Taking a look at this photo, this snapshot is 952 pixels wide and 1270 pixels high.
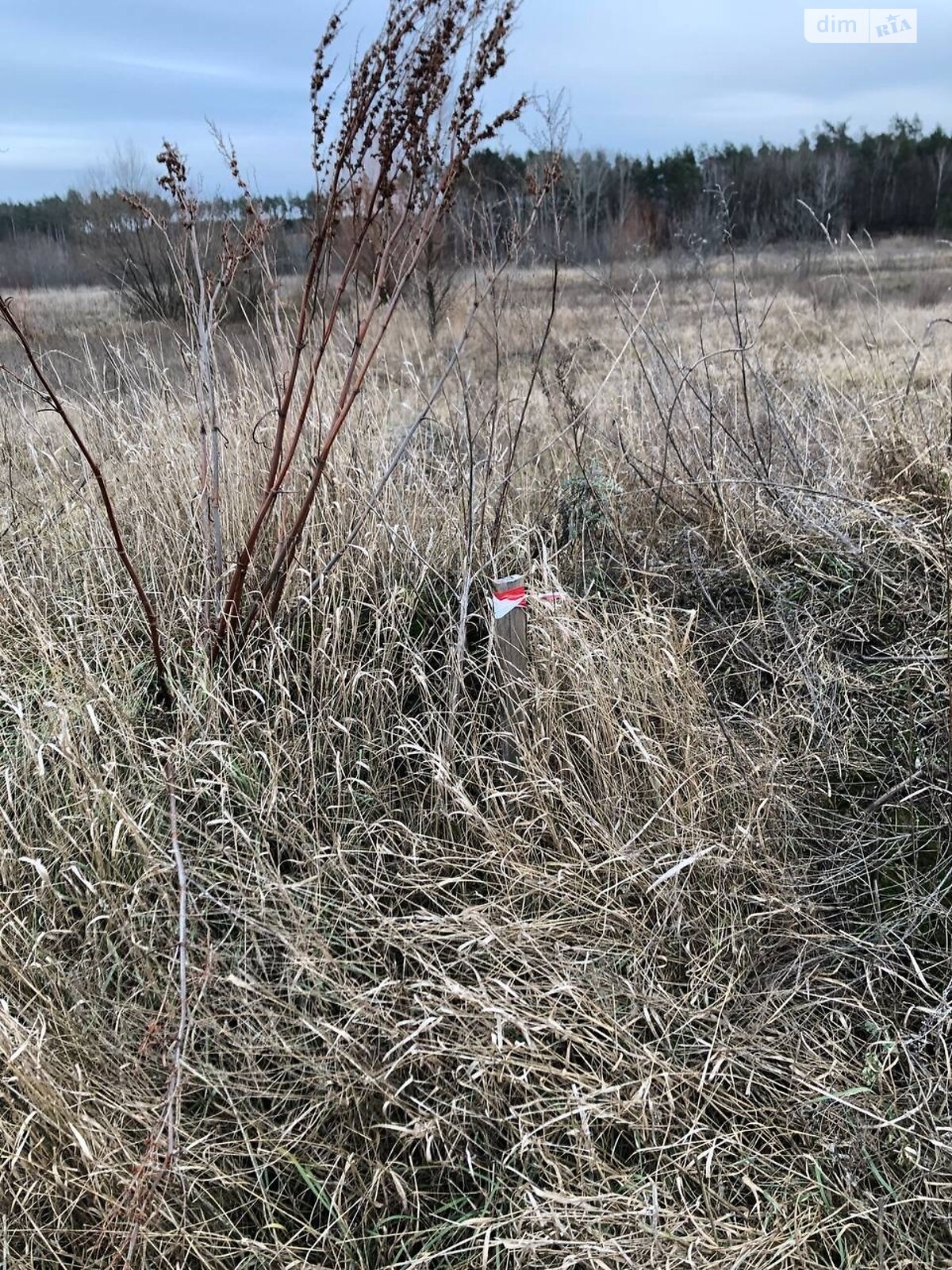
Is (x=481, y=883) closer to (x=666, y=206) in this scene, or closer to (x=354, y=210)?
(x=354, y=210)

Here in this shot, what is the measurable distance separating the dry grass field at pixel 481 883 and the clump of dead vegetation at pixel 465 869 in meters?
0.01

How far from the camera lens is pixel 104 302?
17.7 meters

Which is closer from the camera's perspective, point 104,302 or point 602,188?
point 104,302

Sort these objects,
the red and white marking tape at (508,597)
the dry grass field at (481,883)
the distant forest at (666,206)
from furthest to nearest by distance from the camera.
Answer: the distant forest at (666,206) → the red and white marking tape at (508,597) → the dry grass field at (481,883)

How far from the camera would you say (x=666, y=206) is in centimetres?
3344

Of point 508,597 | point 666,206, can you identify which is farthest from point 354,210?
point 666,206

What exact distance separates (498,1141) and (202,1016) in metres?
0.56

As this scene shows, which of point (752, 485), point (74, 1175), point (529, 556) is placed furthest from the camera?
point (752, 485)

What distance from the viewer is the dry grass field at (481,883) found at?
4.60 ft

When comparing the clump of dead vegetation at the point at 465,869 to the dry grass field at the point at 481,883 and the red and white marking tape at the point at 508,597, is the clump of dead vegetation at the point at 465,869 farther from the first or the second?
the red and white marking tape at the point at 508,597

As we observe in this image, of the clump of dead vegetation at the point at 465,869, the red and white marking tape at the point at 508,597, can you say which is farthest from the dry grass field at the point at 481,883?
the red and white marking tape at the point at 508,597

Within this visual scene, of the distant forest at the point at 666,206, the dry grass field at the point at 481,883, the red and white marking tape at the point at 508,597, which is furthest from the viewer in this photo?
the distant forest at the point at 666,206

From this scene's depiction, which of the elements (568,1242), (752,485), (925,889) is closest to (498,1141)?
(568,1242)

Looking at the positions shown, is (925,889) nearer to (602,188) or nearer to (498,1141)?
(498,1141)
